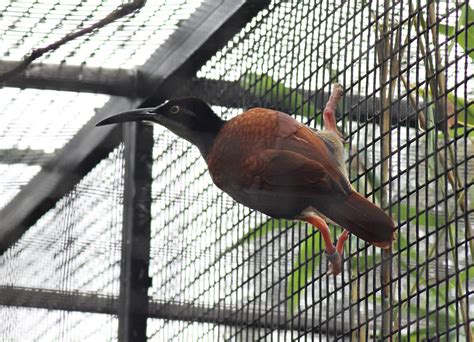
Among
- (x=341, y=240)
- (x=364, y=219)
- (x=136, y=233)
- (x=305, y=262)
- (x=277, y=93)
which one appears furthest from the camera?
(x=136, y=233)

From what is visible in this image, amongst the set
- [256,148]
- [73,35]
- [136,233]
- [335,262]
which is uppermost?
[73,35]

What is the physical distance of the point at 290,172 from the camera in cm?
89

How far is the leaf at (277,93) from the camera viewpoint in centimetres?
118

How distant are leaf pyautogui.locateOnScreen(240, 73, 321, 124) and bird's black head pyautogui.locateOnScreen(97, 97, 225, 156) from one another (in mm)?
179

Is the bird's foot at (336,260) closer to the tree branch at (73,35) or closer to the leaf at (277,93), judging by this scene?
the leaf at (277,93)

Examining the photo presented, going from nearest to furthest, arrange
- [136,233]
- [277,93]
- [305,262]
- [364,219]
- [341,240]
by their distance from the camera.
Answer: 1. [364,219]
2. [341,240]
3. [305,262]
4. [277,93]
5. [136,233]

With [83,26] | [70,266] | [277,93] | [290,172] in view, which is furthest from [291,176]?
[70,266]

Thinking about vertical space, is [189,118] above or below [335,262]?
above

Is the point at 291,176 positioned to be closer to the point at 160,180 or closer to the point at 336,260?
the point at 336,260

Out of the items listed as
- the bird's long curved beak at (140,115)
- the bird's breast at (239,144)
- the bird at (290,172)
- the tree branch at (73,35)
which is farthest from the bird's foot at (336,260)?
the tree branch at (73,35)

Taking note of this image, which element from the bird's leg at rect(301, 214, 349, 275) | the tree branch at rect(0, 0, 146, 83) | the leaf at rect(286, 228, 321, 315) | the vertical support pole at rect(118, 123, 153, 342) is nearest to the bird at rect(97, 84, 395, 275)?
the bird's leg at rect(301, 214, 349, 275)

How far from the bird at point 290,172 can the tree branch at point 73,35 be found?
0.88ft

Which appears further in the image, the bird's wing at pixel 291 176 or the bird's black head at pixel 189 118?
the bird's black head at pixel 189 118

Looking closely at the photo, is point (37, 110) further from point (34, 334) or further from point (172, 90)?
point (34, 334)
